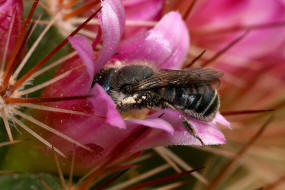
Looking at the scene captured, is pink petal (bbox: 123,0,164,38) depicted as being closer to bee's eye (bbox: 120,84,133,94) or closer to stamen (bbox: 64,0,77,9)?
stamen (bbox: 64,0,77,9)

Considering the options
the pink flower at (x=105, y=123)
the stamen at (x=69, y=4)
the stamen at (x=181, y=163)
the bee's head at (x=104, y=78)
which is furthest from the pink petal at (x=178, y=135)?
the stamen at (x=69, y=4)

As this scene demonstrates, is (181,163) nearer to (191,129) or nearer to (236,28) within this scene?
(191,129)

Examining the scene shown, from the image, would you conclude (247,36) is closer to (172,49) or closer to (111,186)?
(172,49)

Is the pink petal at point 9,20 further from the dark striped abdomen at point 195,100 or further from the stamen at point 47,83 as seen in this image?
the dark striped abdomen at point 195,100

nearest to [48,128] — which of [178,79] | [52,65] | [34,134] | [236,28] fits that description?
[34,134]

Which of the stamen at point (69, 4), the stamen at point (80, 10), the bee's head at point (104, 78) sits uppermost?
the stamen at point (69, 4)

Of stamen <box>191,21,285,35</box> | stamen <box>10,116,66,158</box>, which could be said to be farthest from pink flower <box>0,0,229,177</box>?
stamen <box>191,21,285,35</box>
